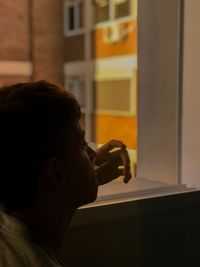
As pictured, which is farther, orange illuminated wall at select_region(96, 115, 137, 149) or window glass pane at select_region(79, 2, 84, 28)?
window glass pane at select_region(79, 2, 84, 28)

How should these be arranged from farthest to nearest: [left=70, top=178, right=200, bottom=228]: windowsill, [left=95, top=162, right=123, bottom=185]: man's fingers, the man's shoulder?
[left=70, top=178, right=200, bottom=228]: windowsill
[left=95, top=162, right=123, bottom=185]: man's fingers
the man's shoulder

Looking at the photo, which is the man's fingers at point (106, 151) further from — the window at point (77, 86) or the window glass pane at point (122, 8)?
the window glass pane at point (122, 8)

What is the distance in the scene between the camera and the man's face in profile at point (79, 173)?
24.0 inches

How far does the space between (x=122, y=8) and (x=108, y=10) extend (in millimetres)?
74

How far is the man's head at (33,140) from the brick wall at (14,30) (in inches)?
24.4

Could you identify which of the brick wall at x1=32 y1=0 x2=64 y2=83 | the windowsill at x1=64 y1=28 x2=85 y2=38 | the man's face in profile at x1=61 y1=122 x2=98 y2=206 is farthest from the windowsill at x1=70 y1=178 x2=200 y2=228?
the windowsill at x1=64 y1=28 x2=85 y2=38

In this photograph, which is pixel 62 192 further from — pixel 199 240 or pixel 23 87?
pixel 199 240

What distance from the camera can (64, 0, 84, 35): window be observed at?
4.48 feet

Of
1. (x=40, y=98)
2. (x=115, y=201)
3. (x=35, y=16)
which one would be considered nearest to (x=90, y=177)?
(x=40, y=98)

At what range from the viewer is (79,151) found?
625mm

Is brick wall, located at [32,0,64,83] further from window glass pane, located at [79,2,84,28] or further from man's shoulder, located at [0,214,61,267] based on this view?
man's shoulder, located at [0,214,61,267]

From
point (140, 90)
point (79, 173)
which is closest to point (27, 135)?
point (79, 173)

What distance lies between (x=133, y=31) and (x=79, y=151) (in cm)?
78

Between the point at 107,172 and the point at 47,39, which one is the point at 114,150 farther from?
the point at 47,39
